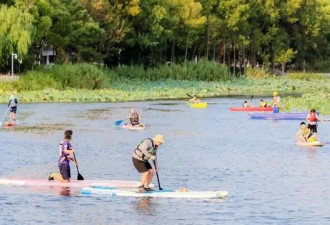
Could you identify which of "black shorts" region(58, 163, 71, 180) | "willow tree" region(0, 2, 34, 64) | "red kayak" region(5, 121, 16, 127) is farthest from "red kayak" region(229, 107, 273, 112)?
"black shorts" region(58, 163, 71, 180)

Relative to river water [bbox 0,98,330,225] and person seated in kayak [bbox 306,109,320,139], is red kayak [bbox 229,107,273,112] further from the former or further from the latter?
person seated in kayak [bbox 306,109,320,139]

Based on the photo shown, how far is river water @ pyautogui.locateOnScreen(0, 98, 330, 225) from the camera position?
2689 centimetres

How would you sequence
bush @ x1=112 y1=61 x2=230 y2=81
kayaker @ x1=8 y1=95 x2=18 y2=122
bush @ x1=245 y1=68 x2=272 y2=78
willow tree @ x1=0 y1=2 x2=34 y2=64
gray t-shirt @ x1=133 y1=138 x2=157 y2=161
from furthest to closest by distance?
bush @ x1=245 y1=68 x2=272 y2=78 < bush @ x1=112 y1=61 x2=230 y2=81 < willow tree @ x1=0 y1=2 x2=34 y2=64 < kayaker @ x1=8 y1=95 x2=18 y2=122 < gray t-shirt @ x1=133 y1=138 x2=157 y2=161

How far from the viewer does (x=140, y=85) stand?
10694 centimetres

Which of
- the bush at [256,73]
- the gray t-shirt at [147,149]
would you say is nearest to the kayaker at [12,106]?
the gray t-shirt at [147,149]

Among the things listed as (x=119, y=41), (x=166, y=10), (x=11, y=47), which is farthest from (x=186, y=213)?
(x=166, y=10)

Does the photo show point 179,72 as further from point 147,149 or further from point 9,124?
point 147,149

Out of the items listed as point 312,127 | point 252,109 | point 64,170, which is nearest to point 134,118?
point 312,127

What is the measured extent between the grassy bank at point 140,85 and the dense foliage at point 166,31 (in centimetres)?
334

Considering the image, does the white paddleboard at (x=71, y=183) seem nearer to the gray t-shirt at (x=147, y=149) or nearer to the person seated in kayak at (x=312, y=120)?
the gray t-shirt at (x=147, y=149)

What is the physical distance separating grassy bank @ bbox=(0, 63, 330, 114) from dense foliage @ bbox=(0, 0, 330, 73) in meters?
3.34

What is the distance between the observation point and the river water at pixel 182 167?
88.2ft

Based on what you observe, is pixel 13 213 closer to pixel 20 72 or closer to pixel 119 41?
pixel 20 72

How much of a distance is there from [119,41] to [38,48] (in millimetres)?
11632
